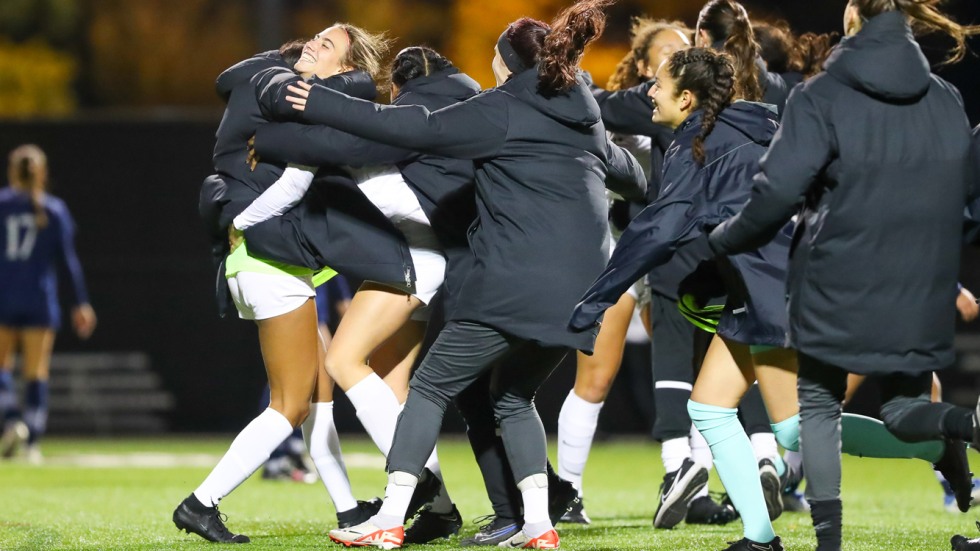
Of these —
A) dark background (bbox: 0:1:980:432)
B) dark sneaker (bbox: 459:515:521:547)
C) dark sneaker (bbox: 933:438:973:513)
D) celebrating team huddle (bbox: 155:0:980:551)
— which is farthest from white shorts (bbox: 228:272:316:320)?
dark background (bbox: 0:1:980:432)

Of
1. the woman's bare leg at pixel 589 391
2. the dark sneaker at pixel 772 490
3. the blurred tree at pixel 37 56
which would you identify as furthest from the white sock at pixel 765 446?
the blurred tree at pixel 37 56

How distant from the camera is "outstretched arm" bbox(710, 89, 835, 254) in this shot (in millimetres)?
3877

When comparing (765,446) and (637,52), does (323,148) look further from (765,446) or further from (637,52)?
(765,446)

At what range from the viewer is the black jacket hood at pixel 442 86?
510cm

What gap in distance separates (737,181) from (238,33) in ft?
47.9

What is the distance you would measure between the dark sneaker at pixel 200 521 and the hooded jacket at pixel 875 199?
2307 millimetres

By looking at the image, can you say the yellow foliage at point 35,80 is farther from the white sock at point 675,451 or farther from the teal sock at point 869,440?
the teal sock at point 869,440

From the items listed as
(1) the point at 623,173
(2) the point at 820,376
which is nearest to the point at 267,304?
(1) the point at 623,173

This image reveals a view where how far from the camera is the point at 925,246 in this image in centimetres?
390

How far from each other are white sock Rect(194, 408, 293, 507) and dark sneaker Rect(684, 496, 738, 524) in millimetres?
1919

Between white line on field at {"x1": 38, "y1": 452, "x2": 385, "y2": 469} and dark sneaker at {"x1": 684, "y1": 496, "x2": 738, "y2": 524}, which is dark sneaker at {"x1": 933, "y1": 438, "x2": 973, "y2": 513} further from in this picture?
white line on field at {"x1": 38, "y1": 452, "x2": 385, "y2": 469}

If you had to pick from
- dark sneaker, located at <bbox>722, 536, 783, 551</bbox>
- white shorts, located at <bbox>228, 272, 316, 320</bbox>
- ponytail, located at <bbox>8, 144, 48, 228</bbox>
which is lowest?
ponytail, located at <bbox>8, 144, 48, 228</bbox>

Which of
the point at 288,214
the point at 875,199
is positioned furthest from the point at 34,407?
the point at 875,199

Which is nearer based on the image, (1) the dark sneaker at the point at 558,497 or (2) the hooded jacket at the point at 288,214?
(2) the hooded jacket at the point at 288,214
